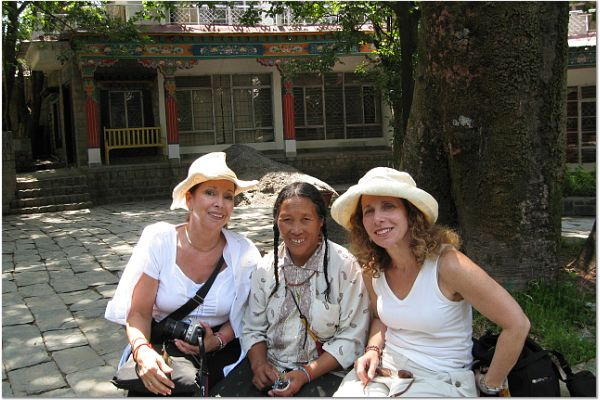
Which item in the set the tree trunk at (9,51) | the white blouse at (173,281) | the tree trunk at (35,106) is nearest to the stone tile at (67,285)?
the white blouse at (173,281)

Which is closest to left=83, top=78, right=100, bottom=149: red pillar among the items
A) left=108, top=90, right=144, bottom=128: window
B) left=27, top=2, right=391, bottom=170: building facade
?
left=27, top=2, right=391, bottom=170: building facade

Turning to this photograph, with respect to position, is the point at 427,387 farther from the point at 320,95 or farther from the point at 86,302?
the point at 320,95

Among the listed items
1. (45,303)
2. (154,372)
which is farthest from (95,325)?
(154,372)

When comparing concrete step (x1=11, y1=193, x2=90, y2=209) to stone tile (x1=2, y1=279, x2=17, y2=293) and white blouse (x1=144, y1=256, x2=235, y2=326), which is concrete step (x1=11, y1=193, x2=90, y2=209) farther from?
white blouse (x1=144, y1=256, x2=235, y2=326)

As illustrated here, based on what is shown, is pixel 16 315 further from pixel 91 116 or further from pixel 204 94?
pixel 204 94

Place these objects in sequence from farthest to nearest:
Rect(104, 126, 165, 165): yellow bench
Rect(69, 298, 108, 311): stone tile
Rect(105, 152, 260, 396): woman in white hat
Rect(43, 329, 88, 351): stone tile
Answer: Rect(104, 126, 165, 165): yellow bench
Rect(69, 298, 108, 311): stone tile
Rect(43, 329, 88, 351): stone tile
Rect(105, 152, 260, 396): woman in white hat

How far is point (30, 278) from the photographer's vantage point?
23.8ft

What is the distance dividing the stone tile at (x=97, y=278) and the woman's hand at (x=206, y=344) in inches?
162

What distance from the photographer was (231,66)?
1920cm

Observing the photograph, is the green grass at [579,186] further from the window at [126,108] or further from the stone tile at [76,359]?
the window at [126,108]

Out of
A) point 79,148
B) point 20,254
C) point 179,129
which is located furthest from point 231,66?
point 20,254

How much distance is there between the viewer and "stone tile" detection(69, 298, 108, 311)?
5840 mm

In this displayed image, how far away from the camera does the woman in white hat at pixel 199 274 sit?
9.71 ft

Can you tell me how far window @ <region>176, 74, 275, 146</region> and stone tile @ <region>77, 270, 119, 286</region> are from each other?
12.7 metres
